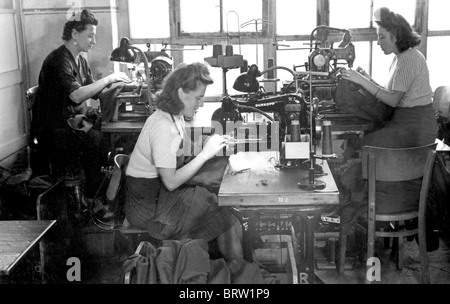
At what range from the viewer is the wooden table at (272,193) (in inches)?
104

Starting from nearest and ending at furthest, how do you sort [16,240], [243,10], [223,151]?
[16,240], [223,151], [243,10]

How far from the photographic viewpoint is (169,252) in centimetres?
246

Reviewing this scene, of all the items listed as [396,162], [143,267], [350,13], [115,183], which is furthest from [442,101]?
[143,267]

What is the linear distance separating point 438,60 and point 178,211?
11.4 feet

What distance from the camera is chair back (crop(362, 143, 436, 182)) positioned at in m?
3.12

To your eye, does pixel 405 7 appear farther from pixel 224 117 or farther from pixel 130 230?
pixel 130 230

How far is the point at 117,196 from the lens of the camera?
3.26m

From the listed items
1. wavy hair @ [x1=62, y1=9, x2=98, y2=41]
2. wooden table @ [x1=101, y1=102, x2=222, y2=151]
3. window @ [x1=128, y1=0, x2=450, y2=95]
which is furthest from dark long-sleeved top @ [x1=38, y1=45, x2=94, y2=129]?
window @ [x1=128, y1=0, x2=450, y2=95]

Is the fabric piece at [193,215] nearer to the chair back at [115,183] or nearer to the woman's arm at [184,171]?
the woman's arm at [184,171]

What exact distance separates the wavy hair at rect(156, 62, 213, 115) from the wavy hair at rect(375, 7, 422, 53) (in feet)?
5.31

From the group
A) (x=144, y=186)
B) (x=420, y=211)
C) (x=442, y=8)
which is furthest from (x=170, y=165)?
(x=442, y=8)

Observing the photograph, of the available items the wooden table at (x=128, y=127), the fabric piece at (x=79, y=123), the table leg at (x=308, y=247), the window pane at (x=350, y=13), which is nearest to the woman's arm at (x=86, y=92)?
the fabric piece at (x=79, y=123)

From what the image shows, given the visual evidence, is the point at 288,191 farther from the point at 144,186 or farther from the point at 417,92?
the point at 417,92

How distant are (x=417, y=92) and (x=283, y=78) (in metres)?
1.74
